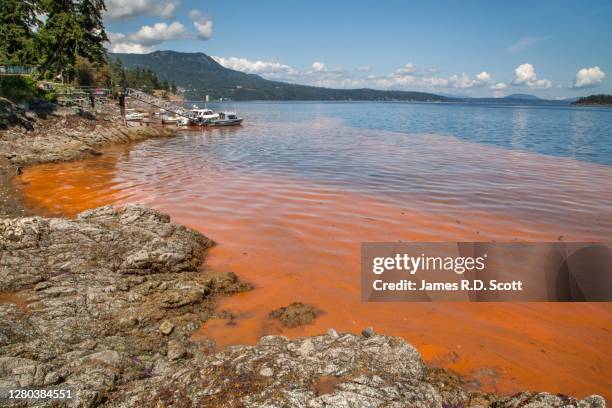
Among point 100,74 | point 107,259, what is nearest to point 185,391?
point 107,259

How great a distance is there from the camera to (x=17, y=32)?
32.1 meters

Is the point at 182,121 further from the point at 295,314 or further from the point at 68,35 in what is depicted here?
the point at 295,314

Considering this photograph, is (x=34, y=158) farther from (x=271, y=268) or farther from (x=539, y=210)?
(x=539, y=210)

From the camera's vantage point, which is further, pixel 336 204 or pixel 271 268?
pixel 336 204

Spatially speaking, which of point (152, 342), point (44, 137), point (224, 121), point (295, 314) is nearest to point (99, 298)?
point (152, 342)

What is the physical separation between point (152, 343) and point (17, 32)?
127 feet

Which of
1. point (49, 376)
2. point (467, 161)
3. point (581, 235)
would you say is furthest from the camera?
point (467, 161)

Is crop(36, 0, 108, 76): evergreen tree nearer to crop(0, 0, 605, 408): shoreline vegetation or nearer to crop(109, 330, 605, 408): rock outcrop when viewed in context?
crop(0, 0, 605, 408): shoreline vegetation

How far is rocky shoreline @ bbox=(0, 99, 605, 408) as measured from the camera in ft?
13.2

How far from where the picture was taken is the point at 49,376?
431cm

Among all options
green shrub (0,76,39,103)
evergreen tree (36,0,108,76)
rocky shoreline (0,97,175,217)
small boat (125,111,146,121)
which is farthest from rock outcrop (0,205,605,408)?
small boat (125,111,146,121)

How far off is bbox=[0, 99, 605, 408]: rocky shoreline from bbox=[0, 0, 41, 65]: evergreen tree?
32.4m

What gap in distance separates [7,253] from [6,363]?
395 cm

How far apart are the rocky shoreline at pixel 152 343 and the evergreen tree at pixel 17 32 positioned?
106 feet
